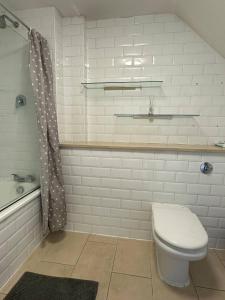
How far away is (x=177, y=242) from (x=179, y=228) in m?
0.14

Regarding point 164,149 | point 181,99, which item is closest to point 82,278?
point 164,149

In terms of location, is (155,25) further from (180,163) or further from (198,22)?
(180,163)

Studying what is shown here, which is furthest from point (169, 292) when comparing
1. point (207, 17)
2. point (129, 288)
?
point (207, 17)

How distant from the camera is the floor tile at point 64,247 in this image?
1516 millimetres

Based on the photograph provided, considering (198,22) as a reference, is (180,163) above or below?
below

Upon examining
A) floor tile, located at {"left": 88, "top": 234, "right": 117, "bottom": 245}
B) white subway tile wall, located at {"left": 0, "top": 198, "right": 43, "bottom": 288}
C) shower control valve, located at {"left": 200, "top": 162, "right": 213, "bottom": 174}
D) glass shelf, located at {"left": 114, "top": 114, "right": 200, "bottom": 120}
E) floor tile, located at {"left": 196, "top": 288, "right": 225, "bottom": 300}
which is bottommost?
floor tile, located at {"left": 196, "top": 288, "right": 225, "bottom": 300}

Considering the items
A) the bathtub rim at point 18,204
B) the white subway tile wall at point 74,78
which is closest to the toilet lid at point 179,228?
the bathtub rim at point 18,204

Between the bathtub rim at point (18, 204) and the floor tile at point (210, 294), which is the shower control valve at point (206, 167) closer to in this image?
the floor tile at point (210, 294)

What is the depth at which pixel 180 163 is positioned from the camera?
1620 millimetres

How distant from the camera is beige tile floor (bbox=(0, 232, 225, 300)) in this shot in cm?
124

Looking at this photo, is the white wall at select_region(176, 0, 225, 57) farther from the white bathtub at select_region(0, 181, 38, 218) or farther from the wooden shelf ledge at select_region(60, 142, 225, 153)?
the white bathtub at select_region(0, 181, 38, 218)

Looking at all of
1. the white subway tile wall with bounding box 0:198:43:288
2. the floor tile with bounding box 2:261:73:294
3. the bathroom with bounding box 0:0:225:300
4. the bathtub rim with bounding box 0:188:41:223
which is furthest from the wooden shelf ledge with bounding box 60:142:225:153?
the floor tile with bounding box 2:261:73:294

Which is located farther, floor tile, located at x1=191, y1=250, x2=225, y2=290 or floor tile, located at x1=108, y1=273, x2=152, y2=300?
floor tile, located at x1=191, y1=250, x2=225, y2=290

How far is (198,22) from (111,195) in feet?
5.62
